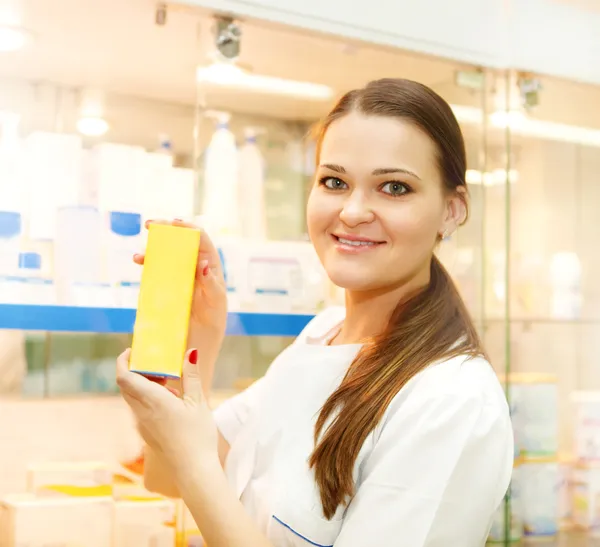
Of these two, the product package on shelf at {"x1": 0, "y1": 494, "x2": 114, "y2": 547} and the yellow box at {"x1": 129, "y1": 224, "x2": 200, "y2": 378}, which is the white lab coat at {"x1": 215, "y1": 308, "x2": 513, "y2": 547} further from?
the product package on shelf at {"x1": 0, "y1": 494, "x2": 114, "y2": 547}

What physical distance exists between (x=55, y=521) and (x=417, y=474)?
2.84 ft

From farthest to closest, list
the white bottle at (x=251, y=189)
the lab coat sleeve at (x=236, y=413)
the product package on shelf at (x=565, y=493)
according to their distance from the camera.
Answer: the product package on shelf at (x=565, y=493) < the white bottle at (x=251, y=189) < the lab coat sleeve at (x=236, y=413)

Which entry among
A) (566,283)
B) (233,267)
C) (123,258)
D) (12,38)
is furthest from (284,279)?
(566,283)

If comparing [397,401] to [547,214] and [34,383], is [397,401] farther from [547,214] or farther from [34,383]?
[547,214]

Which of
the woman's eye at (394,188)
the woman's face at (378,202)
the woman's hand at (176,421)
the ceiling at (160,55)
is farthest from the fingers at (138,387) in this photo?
the ceiling at (160,55)

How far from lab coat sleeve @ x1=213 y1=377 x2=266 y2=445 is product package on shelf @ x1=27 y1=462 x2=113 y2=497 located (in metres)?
0.33

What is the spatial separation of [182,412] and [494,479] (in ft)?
1.59

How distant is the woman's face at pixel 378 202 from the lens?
1314mm

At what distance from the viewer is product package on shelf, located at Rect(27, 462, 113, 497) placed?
1.70 metres

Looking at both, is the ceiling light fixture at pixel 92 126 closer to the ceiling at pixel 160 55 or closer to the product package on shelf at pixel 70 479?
the ceiling at pixel 160 55

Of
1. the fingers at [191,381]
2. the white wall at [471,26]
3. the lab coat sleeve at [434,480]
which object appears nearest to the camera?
the lab coat sleeve at [434,480]

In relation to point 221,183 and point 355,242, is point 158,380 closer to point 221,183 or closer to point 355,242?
point 355,242

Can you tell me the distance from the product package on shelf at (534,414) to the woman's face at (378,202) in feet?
3.16

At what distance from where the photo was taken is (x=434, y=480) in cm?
116
